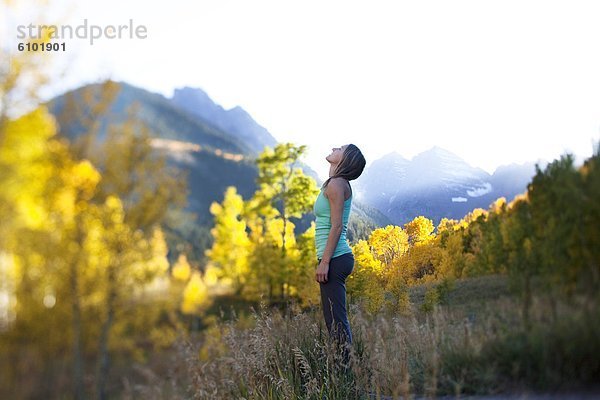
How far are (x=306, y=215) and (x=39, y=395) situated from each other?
14.7 m

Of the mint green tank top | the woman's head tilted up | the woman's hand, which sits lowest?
the woman's hand

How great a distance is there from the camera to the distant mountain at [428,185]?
14.9 feet

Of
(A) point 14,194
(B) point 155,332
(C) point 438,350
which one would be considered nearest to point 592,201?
(C) point 438,350

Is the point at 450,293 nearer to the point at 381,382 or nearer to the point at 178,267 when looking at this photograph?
the point at 381,382

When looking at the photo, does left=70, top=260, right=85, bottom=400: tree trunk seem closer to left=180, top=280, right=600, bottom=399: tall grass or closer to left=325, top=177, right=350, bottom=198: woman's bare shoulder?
left=180, top=280, right=600, bottom=399: tall grass

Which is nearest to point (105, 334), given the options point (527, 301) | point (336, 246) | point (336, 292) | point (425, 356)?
point (336, 292)

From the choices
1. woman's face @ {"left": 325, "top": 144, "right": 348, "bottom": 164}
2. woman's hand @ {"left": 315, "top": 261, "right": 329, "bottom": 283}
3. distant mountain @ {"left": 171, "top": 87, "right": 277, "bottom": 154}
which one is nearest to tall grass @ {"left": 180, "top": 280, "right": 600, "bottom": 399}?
woman's hand @ {"left": 315, "top": 261, "right": 329, "bottom": 283}

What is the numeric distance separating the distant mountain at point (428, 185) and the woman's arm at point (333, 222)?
1.26m

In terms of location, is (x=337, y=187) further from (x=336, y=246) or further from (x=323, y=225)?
(x=336, y=246)

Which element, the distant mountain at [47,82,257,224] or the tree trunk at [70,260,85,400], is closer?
the tree trunk at [70,260,85,400]

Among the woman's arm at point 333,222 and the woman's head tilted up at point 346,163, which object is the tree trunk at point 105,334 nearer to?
the woman's arm at point 333,222

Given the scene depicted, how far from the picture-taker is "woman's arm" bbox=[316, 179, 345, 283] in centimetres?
359

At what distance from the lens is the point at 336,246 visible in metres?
3.65

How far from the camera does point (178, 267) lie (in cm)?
962
